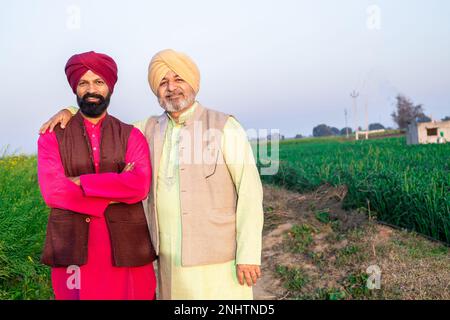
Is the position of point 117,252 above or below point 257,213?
below

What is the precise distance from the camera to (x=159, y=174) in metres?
2.84

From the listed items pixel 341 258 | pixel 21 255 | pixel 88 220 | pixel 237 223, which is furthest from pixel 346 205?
pixel 88 220

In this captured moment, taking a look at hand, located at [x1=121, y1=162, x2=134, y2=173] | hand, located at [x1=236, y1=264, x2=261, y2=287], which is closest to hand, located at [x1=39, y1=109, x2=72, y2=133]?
hand, located at [x1=121, y1=162, x2=134, y2=173]

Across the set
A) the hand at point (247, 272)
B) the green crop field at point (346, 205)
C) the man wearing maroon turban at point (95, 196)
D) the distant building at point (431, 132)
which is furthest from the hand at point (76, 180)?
the distant building at point (431, 132)

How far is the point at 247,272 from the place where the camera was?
9.03 feet

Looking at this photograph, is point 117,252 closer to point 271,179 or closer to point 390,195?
point 390,195

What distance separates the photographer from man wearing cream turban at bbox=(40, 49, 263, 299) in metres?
2.73

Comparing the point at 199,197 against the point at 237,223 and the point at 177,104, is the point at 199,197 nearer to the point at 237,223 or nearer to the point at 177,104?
the point at 237,223

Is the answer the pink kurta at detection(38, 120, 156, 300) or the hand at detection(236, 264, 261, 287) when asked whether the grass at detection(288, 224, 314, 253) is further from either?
the pink kurta at detection(38, 120, 156, 300)

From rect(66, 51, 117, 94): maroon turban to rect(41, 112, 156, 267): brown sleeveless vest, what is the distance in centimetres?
22
